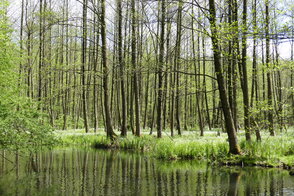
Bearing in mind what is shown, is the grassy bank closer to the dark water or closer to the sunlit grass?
the sunlit grass

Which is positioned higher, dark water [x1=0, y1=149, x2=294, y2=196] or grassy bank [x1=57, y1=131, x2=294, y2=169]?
grassy bank [x1=57, y1=131, x2=294, y2=169]

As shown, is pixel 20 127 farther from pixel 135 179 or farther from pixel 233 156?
pixel 233 156

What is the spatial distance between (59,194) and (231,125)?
7868 mm

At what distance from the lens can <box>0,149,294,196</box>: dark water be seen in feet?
29.8

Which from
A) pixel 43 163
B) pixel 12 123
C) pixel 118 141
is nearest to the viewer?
pixel 12 123

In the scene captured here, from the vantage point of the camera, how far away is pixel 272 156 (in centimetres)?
1318

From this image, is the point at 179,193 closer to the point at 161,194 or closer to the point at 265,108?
the point at 161,194

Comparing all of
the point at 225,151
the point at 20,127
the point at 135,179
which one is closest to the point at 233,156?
the point at 225,151

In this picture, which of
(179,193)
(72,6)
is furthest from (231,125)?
(72,6)

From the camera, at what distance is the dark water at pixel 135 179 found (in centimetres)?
909

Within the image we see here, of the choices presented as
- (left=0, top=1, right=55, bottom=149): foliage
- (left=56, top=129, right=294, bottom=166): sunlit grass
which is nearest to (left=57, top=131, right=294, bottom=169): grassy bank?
(left=56, top=129, right=294, bottom=166): sunlit grass

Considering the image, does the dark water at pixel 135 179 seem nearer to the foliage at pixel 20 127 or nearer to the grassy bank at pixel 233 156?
the grassy bank at pixel 233 156

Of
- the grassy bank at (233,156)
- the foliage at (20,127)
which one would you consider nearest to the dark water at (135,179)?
the grassy bank at (233,156)

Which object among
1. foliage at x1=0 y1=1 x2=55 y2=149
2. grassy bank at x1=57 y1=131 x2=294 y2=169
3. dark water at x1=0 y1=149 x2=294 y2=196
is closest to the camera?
dark water at x1=0 y1=149 x2=294 y2=196
